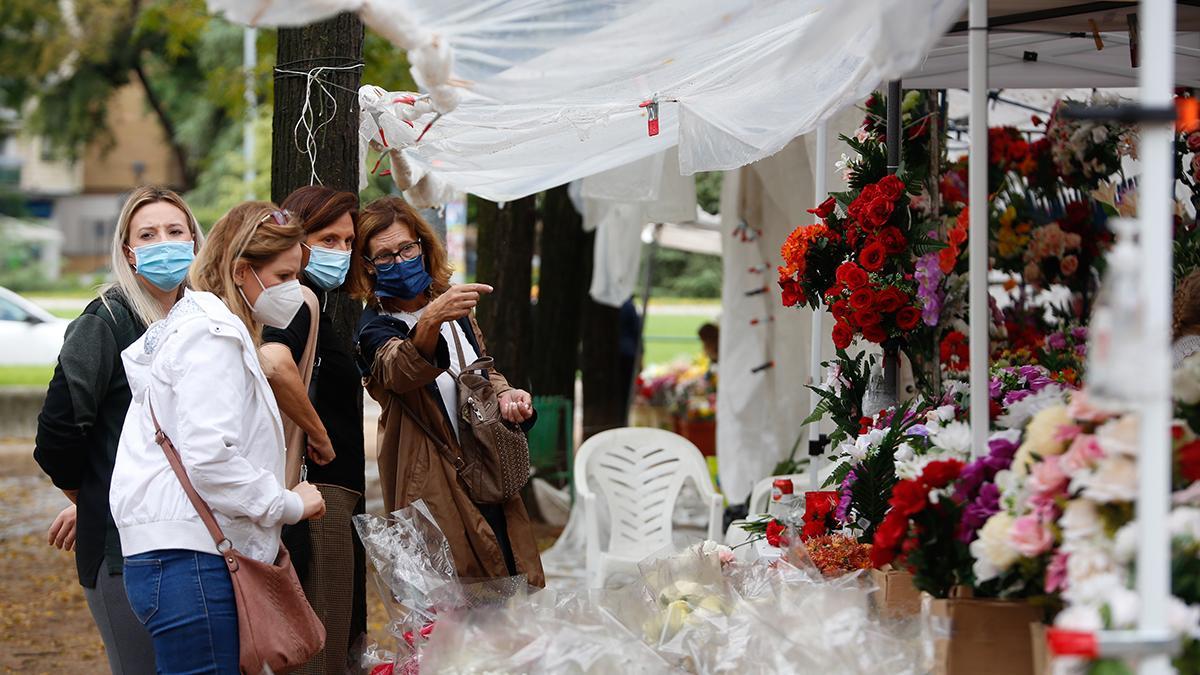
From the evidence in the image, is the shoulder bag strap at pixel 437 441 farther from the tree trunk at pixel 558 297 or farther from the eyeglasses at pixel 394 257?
the tree trunk at pixel 558 297

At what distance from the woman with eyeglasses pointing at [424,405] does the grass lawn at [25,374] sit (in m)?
16.3

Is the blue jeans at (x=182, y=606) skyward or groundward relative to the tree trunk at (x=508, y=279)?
groundward

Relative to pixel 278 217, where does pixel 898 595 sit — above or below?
below

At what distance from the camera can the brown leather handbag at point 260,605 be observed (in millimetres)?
3240

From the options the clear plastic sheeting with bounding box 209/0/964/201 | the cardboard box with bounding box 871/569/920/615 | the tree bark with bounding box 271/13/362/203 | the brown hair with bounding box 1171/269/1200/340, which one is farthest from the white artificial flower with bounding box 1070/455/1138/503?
the tree bark with bounding box 271/13/362/203

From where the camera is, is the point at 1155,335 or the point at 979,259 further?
the point at 979,259

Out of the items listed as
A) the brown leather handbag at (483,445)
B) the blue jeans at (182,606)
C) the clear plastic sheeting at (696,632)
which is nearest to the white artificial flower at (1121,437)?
the clear plastic sheeting at (696,632)

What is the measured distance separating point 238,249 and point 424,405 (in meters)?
0.96

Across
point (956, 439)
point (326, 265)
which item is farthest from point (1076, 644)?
point (326, 265)

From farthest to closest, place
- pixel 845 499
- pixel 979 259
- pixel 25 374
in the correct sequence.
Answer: pixel 25 374 < pixel 845 499 < pixel 979 259

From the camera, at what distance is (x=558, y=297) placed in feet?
34.3

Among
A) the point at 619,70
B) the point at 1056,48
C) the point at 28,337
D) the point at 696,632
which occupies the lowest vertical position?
the point at 696,632

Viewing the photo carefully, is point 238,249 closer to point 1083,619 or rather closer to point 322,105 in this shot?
point 322,105

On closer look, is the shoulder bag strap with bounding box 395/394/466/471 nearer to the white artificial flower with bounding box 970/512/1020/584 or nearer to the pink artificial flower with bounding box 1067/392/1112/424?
the white artificial flower with bounding box 970/512/1020/584
